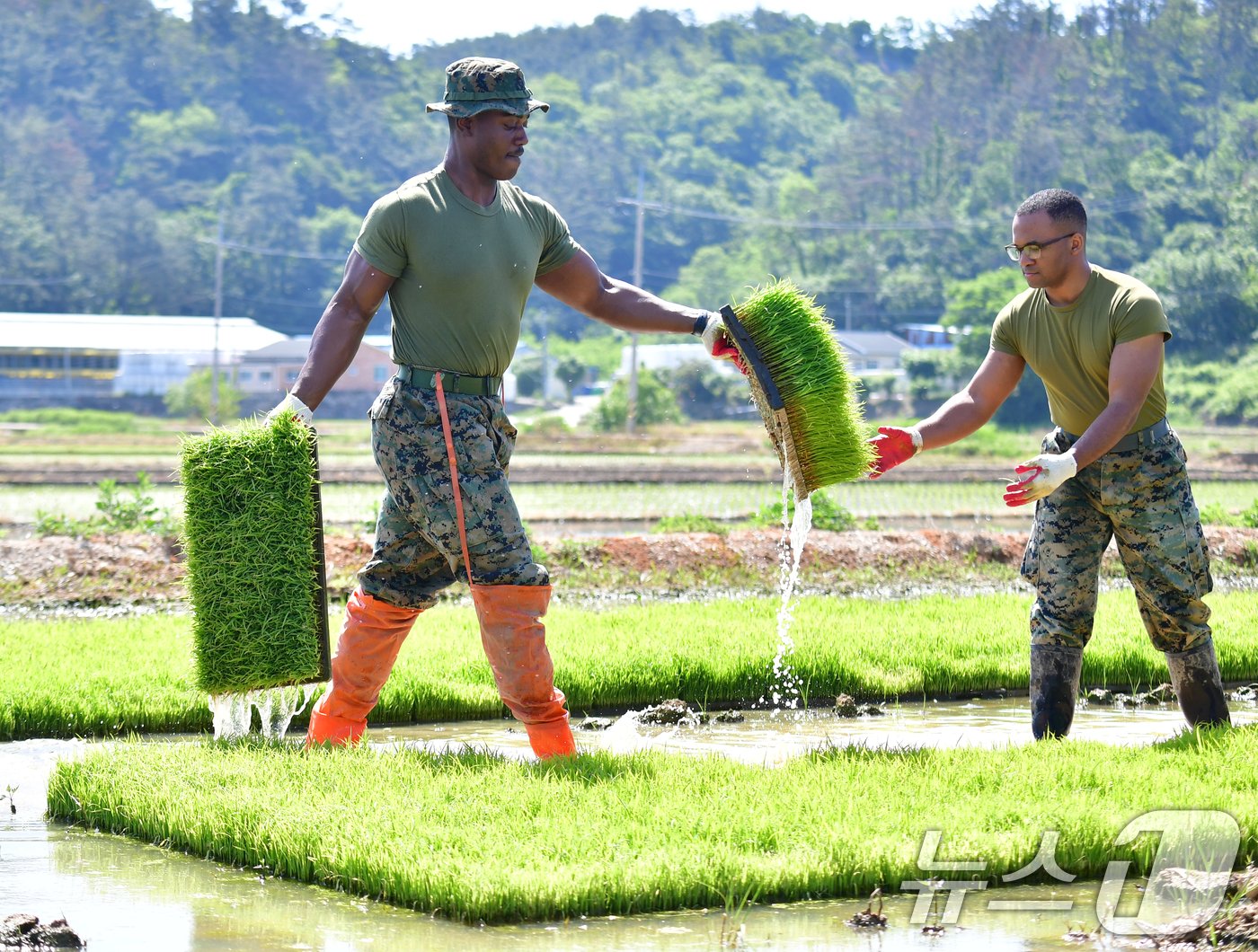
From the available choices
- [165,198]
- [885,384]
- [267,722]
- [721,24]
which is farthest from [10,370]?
[721,24]

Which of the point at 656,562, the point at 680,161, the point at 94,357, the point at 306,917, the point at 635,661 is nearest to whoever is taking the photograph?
the point at 306,917

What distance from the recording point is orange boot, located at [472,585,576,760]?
539 centimetres

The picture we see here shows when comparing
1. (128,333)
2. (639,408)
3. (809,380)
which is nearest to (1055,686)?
(809,380)

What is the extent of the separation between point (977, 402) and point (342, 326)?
8.13 ft

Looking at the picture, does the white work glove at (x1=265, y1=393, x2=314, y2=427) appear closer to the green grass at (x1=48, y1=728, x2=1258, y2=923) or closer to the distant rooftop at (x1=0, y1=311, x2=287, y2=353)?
the green grass at (x1=48, y1=728, x2=1258, y2=923)

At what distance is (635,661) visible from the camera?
743 cm

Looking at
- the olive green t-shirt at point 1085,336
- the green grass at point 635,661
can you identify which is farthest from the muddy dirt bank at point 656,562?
the olive green t-shirt at point 1085,336

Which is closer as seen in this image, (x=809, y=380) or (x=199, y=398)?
(x=809, y=380)

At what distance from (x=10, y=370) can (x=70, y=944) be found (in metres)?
69.8

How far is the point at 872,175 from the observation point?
303 feet

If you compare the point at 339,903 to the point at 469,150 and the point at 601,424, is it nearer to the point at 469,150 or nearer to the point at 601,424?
the point at 469,150

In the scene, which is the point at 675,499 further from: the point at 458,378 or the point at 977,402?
the point at 458,378

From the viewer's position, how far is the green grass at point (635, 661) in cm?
666

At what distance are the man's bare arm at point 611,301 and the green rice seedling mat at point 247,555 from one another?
3.60 ft
